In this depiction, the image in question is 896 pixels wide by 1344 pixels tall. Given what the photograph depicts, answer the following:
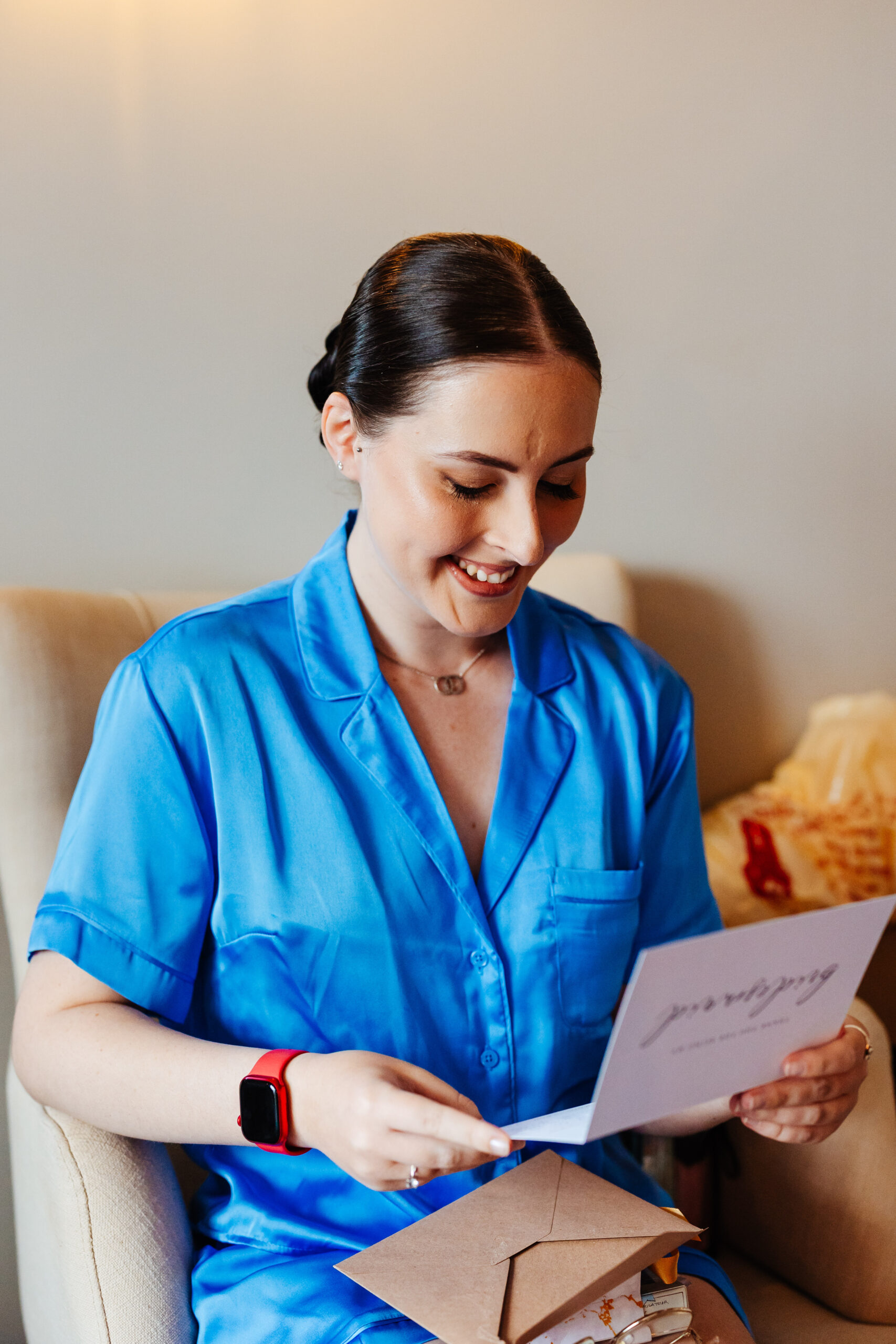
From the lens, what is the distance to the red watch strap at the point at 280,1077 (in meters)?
0.76

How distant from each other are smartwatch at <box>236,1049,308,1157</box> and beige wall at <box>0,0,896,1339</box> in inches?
29.8

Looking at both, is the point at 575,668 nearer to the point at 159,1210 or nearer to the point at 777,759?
the point at 159,1210

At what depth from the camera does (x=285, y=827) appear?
93 cm

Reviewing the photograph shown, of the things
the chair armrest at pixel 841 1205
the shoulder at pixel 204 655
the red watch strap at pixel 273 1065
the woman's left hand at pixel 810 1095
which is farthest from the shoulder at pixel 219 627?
the chair armrest at pixel 841 1205

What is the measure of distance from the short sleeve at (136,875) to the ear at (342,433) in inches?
11.3

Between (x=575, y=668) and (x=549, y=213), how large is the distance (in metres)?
0.75

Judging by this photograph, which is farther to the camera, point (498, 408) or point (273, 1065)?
point (498, 408)

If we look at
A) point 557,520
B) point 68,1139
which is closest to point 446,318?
point 557,520

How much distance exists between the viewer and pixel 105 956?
2.86 ft

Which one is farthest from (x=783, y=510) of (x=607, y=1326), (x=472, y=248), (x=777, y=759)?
(x=607, y=1326)

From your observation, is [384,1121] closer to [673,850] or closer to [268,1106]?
[268,1106]

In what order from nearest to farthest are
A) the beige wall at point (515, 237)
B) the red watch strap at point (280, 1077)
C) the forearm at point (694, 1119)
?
the red watch strap at point (280, 1077) → the forearm at point (694, 1119) → the beige wall at point (515, 237)

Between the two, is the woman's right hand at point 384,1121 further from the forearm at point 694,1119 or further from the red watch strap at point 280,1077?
the forearm at point 694,1119

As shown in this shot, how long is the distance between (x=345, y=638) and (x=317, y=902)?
26cm
